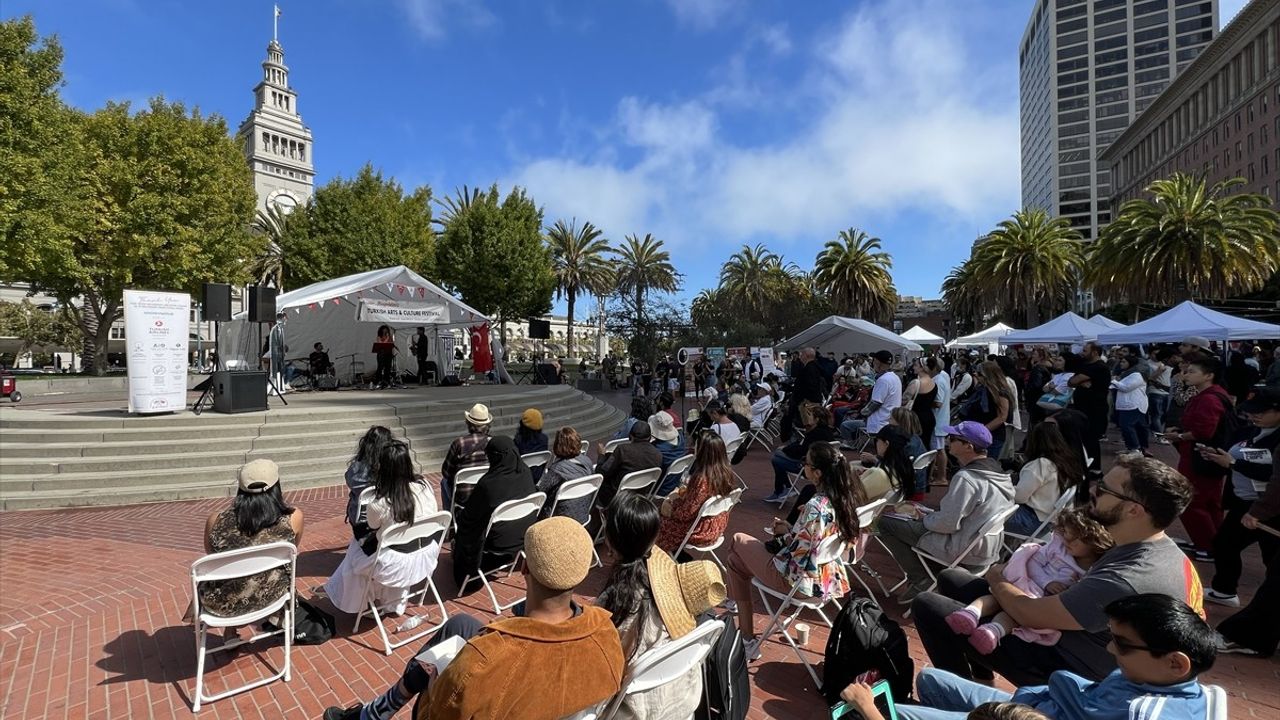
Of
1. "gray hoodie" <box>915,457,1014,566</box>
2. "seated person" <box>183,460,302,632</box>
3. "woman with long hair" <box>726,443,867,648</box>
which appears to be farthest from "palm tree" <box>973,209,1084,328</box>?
"seated person" <box>183,460,302,632</box>

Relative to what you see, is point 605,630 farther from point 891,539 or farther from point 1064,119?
point 1064,119

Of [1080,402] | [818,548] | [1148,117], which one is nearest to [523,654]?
[818,548]

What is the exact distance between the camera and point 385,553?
398 cm

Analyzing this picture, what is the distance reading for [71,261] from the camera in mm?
20281

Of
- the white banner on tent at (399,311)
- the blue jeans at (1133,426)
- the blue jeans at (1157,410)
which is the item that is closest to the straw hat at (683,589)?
the blue jeans at (1133,426)

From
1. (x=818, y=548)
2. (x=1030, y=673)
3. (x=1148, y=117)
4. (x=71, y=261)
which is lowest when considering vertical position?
(x=1030, y=673)

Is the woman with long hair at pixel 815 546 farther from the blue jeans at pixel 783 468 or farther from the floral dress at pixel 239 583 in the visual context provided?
the blue jeans at pixel 783 468

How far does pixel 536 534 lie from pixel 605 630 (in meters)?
0.41

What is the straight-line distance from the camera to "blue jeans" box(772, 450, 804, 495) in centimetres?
752

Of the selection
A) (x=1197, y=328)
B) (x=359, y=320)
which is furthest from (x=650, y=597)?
(x=1197, y=328)

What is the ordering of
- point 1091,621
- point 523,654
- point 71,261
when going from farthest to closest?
point 71,261 < point 1091,621 < point 523,654

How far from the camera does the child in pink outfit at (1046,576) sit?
2.81m

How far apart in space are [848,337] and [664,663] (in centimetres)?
1554

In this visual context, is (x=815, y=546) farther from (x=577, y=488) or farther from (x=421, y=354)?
(x=421, y=354)
